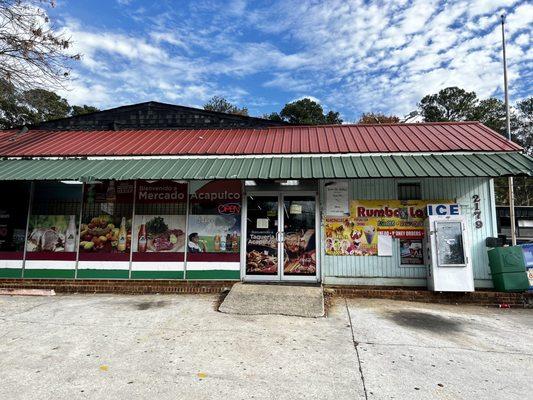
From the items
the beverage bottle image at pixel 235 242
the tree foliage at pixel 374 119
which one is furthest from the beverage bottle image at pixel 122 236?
the tree foliage at pixel 374 119

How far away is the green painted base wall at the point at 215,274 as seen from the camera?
8.82 metres

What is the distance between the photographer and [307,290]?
7855mm

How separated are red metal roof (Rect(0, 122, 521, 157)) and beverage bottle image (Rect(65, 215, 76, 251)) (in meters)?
1.94

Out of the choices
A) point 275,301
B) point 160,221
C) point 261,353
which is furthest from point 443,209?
point 160,221

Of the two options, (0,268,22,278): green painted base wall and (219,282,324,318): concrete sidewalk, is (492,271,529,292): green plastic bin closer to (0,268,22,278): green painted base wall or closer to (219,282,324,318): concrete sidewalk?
(219,282,324,318): concrete sidewalk

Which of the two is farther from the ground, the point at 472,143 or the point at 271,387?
the point at 472,143

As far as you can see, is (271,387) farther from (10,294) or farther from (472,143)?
(472,143)

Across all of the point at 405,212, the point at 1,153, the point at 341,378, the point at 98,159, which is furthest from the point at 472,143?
the point at 1,153

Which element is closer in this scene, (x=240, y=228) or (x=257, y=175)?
(x=257, y=175)

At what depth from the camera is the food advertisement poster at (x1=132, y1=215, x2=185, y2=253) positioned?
29.8 feet

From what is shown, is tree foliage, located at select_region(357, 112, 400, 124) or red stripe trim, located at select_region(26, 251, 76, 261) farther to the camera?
tree foliage, located at select_region(357, 112, 400, 124)

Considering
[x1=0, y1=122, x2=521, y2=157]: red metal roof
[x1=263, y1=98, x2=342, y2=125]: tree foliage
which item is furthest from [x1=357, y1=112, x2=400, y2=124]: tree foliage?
[x1=0, y1=122, x2=521, y2=157]: red metal roof

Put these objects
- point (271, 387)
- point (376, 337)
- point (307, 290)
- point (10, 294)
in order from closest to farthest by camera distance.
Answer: point (271, 387)
point (376, 337)
point (307, 290)
point (10, 294)

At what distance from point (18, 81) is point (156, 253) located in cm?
665
